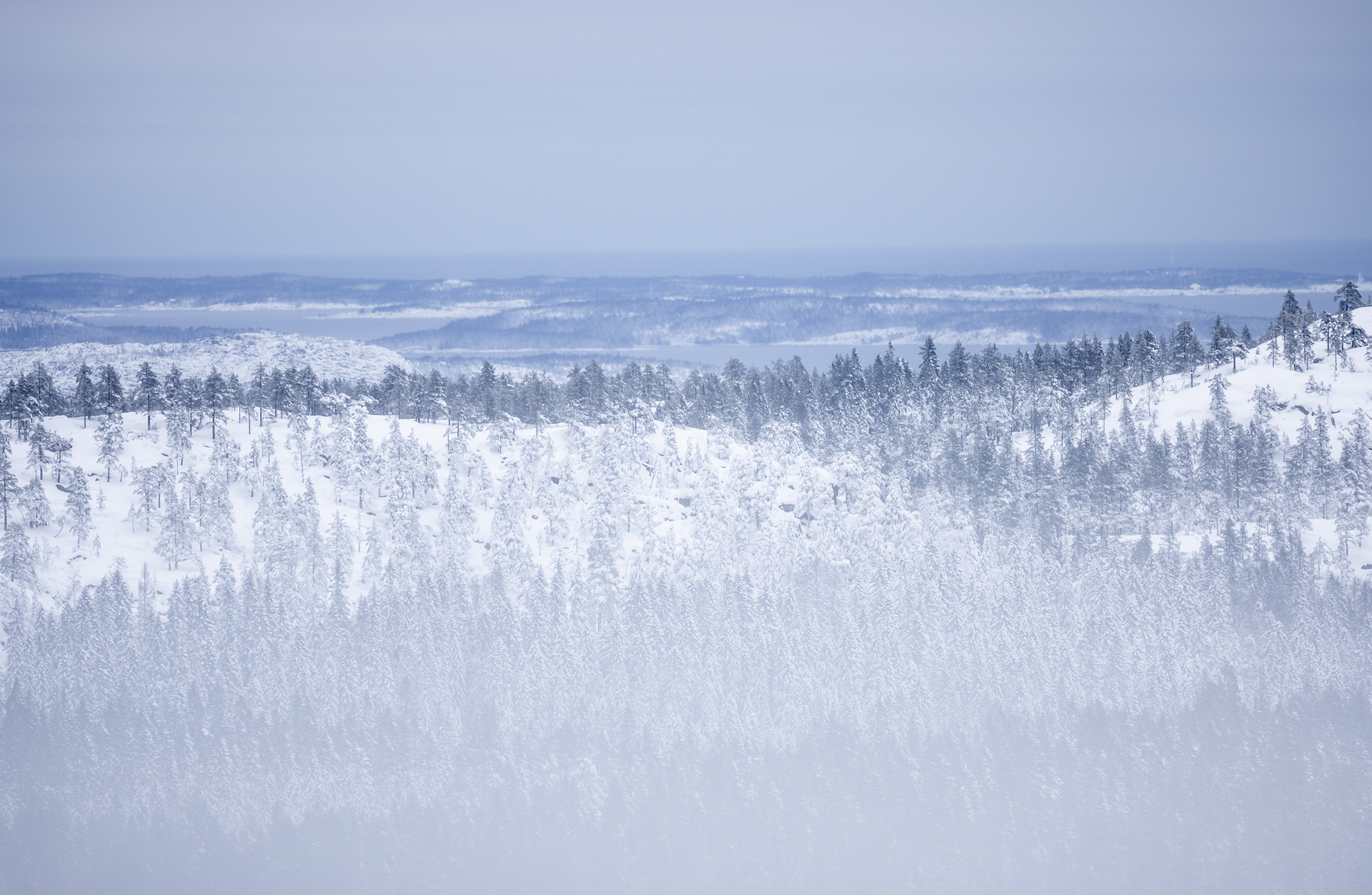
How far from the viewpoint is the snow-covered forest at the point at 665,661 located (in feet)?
195

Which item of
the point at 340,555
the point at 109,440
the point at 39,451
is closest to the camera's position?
the point at 340,555

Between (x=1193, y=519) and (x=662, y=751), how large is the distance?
48290 mm

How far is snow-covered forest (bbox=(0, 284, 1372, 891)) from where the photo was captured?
5947 centimetres

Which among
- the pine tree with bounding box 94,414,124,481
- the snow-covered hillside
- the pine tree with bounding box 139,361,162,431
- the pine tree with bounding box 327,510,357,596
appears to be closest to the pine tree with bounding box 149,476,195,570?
the pine tree with bounding box 327,510,357,596

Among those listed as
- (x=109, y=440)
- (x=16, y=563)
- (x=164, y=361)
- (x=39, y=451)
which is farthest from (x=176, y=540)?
(x=164, y=361)

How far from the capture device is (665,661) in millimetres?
70062

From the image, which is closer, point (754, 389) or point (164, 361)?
point (754, 389)

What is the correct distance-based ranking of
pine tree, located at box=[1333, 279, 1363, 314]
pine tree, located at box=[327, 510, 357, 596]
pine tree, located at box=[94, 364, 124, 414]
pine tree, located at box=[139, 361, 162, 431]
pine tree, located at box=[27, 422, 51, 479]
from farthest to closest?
pine tree, located at box=[1333, 279, 1363, 314], pine tree, located at box=[139, 361, 162, 431], pine tree, located at box=[94, 364, 124, 414], pine tree, located at box=[27, 422, 51, 479], pine tree, located at box=[327, 510, 357, 596]

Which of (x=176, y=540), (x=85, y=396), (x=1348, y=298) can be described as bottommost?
(x=176, y=540)

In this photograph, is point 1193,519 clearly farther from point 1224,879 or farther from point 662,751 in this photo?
point 662,751

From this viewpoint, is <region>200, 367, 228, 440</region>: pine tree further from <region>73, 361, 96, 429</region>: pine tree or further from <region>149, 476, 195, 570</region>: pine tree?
<region>149, 476, 195, 570</region>: pine tree

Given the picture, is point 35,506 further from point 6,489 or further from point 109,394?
point 109,394

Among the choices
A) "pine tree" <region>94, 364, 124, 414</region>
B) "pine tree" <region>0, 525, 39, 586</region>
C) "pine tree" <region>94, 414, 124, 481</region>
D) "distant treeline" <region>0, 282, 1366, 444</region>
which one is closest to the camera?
"pine tree" <region>0, 525, 39, 586</region>

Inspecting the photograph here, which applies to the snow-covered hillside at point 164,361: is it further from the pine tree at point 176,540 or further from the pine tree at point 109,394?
the pine tree at point 176,540
